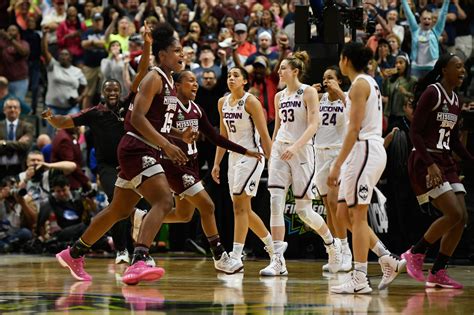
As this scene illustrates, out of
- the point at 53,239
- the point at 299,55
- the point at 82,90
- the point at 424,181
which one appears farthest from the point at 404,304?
the point at 82,90

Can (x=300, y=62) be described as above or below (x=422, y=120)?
A: above

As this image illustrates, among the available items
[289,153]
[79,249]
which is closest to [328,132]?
[289,153]

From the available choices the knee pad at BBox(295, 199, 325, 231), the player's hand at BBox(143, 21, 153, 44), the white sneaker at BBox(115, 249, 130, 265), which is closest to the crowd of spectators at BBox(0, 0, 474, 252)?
the white sneaker at BBox(115, 249, 130, 265)

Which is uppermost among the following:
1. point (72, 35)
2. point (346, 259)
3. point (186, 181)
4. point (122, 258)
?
point (72, 35)

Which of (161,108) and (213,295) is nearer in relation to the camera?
(213,295)

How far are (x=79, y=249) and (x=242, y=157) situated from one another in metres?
2.38

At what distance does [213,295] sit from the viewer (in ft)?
28.0

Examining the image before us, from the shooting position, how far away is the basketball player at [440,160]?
30.9ft

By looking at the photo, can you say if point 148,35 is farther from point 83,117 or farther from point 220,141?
point 83,117

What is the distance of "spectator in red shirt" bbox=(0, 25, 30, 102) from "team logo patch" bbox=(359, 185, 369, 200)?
1160cm

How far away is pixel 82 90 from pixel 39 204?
3.95 m

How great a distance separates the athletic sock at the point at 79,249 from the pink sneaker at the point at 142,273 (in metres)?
0.86

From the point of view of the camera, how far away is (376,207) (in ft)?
43.9

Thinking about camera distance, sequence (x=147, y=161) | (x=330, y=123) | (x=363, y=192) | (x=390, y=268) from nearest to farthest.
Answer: (x=363, y=192) < (x=390, y=268) < (x=147, y=161) < (x=330, y=123)
